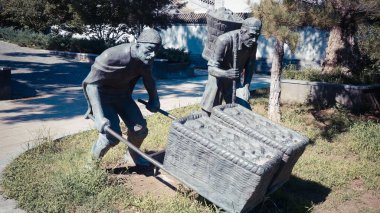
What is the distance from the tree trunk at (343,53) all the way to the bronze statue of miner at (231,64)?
5429mm

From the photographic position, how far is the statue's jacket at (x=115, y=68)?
3.30 meters

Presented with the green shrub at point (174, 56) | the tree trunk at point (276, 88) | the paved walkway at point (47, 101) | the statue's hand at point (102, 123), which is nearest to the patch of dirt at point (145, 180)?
the statue's hand at point (102, 123)

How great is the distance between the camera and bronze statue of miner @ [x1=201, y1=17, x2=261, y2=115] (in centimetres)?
365

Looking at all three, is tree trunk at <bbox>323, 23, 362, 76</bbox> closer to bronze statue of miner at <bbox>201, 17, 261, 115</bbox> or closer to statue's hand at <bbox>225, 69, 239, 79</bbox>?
bronze statue of miner at <bbox>201, 17, 261, 115</bbox>

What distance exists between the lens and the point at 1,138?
5254mm

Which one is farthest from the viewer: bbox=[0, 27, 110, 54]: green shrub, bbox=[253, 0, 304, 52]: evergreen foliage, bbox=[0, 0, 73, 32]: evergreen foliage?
bbox=[0, 0, 73, 32]: evergreen foliage

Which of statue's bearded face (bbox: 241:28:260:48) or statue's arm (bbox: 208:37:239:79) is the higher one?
statue's bearded face (bbox: 241:28:260:48)

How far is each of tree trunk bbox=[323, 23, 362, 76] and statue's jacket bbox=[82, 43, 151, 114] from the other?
6.60m

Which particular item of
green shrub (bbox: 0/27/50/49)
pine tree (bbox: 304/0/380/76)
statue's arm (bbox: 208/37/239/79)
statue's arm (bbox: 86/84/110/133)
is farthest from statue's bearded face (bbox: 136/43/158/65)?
green shrub (bbox: 0/27/50/49)

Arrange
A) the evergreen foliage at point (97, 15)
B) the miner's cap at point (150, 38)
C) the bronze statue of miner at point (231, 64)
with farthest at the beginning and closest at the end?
the evergreen foliage at point (97, 15), the bronze statue of miner at point (231, 64), the miner's cap at point (150, 38)

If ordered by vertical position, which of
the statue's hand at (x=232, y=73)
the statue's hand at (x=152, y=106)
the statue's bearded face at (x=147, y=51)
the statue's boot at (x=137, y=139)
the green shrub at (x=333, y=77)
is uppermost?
the statue's bearded face at (x=147, y=51)

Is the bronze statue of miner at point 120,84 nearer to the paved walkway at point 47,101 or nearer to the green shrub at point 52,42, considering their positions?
the paved walkway at point 47,101

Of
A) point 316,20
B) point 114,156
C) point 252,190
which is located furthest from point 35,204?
point 316,20

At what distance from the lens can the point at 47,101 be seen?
26.5ft
